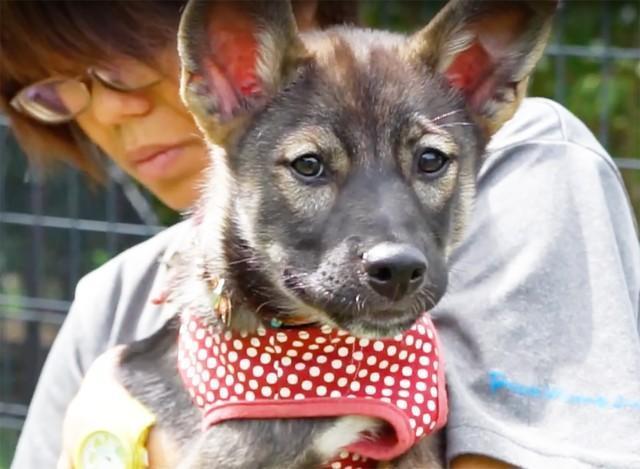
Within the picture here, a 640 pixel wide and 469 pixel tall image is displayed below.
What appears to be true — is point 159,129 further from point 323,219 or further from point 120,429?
point 323,219

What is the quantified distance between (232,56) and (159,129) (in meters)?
0.68

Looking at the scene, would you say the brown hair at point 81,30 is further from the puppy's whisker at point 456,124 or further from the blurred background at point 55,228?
the blurred background at point 55,228

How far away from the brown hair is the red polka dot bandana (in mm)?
864

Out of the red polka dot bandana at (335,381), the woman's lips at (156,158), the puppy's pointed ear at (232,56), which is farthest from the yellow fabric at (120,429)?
the woman's lips at (156,158)

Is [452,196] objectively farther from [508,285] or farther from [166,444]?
[166,444]

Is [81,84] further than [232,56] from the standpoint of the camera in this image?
Yes

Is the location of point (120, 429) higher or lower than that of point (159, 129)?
lower

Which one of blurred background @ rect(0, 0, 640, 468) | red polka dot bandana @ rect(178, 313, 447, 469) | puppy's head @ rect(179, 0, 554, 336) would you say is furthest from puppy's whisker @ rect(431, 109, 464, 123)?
blurred background @ rect(0, 0, 640, 468)

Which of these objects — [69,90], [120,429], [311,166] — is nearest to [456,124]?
[311,166]

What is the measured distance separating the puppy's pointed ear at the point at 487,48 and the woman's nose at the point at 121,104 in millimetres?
800

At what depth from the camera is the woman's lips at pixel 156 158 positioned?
10.6 feet

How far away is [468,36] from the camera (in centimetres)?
265

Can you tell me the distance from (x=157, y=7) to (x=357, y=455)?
1.13 m

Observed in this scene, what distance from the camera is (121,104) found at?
3217 mm
